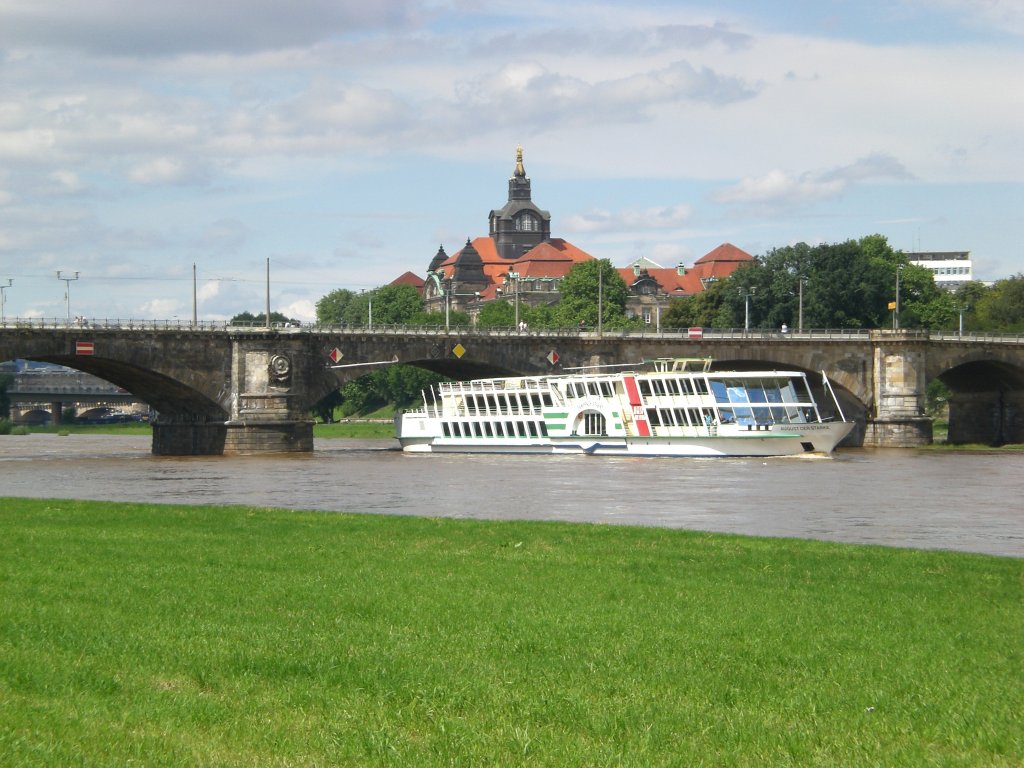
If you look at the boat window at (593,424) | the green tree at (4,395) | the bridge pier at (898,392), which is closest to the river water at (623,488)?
the boat window at (593,424)

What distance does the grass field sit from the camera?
11.7 metres

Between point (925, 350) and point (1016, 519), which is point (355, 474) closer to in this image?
point (1016, 519)

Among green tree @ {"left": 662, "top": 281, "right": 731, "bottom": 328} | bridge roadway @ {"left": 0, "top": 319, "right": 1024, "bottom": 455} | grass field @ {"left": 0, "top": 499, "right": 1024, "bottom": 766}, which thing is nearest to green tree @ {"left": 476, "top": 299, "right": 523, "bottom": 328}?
green tree @ {"left": 662, "top": 281, "right": 731, "bottom": 328}

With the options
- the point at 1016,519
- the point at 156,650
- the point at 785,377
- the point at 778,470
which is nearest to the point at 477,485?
the point at 778,470

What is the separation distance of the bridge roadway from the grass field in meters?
64.3

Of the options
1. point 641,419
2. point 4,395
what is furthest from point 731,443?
point 4,395

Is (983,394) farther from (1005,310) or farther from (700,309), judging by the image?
(700,309)

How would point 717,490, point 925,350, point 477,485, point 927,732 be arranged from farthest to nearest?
1. point 925,350
2. point 477,485
3. point 717,490
4. point 927,732

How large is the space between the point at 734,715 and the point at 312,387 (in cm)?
8099

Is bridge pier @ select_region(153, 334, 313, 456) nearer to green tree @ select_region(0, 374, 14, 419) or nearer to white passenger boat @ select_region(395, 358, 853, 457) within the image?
white passenger boat @ select_region(395, 358, 853, 457)

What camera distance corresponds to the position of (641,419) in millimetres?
85938

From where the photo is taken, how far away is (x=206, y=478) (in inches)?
2542

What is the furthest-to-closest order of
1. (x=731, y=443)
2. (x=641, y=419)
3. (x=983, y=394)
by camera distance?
(x=983, y=394)
(x=641, y=419)
(x=731, y=443)

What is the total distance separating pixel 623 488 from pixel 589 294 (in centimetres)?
11821
